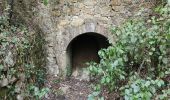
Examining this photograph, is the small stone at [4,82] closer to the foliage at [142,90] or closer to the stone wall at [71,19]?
the foliage at [142,90]

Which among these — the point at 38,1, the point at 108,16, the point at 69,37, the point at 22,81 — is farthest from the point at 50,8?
the point at 22,81

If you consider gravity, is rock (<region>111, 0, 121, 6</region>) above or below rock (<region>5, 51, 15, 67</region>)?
above

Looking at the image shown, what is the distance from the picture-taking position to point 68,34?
670 cm

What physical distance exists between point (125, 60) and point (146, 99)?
83 cm

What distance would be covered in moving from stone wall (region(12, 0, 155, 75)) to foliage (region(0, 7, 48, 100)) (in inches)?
34.6

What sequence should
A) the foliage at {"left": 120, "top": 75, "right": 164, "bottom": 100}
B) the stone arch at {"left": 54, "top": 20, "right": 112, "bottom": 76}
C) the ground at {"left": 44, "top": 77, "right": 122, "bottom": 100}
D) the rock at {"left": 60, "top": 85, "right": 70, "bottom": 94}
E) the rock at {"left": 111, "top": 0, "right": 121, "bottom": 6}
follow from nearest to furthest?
the foliage at {"left": 120, "top": 75, "right": 164, "bottom": 100} < the ground at {"left": 44, "top": 77, "right": 122, "bottom": 100} < the rock at {"left": 60, "top": 85, "right": 70, "bottom": 94} < the rock at {"left": 111, "top": 0, "right": 121, "bottom": 6} < the stone arch at {"left": 54, "top": 20, "right": 112, "bottom": 76}

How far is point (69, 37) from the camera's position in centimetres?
670

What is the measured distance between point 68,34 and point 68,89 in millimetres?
1132

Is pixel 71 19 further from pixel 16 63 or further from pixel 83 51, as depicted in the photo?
pixel 16 63

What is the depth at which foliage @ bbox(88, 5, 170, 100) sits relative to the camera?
383 centimetres

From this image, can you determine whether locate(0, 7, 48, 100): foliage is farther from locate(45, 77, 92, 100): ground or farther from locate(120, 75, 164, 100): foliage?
locate(120, 75, 164, 100): foliage

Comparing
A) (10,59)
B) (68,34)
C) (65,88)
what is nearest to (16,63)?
(10,59)

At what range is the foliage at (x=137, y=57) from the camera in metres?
3.83

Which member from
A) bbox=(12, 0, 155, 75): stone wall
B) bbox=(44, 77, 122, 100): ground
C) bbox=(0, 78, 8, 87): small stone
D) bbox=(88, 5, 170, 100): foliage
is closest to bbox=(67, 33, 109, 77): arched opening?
bbox=(44, 77, 122, 100): ground
